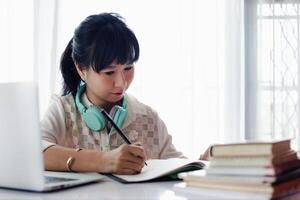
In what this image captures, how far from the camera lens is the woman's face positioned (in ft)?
5.59

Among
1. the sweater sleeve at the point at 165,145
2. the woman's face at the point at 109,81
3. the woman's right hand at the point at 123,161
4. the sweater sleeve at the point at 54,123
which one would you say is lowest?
the sweater sleeve at the point at 165,145

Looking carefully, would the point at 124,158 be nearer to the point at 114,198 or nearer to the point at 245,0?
the point at 114,198

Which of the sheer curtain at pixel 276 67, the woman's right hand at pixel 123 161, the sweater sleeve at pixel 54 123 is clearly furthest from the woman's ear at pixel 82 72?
the sheer curtain at pixel 276 67

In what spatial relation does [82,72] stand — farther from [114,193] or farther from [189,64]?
[189,64]

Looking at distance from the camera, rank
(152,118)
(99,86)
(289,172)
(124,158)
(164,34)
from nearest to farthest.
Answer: (289,172), (124,158), (99,86), (152,118), (164,34)

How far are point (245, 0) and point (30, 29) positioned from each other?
4.03 feet

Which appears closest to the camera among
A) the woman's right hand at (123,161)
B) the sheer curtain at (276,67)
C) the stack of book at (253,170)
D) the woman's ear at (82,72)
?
the stack of book at (253,170)

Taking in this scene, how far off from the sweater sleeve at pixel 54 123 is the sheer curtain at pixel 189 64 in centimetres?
107

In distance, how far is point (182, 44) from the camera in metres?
2.85

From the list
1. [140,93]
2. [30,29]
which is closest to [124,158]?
[140,93]

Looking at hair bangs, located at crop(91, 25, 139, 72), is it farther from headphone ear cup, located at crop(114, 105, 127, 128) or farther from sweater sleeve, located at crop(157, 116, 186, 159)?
sweater sleeve, located at crop(157, 116, 186, 159)

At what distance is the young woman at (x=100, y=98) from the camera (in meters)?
1.70

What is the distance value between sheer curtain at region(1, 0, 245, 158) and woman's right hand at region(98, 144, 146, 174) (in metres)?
1.56

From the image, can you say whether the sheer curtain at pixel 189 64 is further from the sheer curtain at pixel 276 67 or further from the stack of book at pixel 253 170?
the stack of book at pixel 253 170
